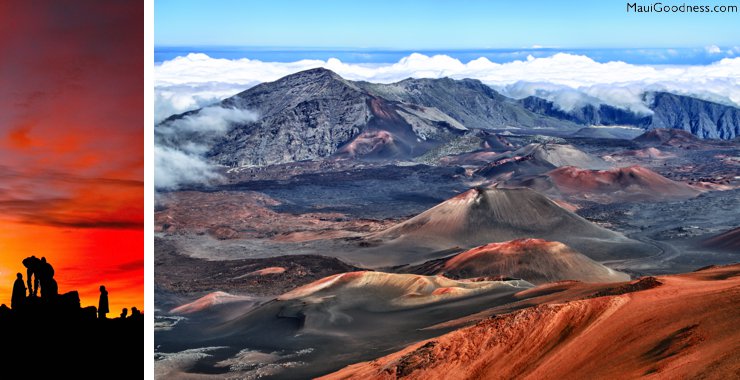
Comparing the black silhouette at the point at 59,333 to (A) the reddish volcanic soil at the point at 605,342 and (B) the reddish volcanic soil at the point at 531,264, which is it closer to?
(A) the reddish volcanic soil at the point at 605,342

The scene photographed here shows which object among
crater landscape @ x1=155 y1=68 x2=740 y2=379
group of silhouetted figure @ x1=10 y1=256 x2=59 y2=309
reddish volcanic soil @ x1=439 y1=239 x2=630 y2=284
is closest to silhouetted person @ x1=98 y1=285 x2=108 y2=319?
group of silhouetted figure @ x1=10 y1=256 x2=59 y2=309

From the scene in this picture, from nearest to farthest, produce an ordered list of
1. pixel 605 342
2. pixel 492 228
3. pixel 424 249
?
pixel 605 342
pixel 424 249
pixel 492 228

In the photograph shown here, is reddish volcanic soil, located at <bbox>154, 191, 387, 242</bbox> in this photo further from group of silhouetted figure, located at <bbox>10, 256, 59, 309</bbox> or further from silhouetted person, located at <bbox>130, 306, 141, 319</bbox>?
silhouetted person, located at <bbox>130, 306, 141, 319</bbox>

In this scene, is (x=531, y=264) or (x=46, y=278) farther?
(x=531, y=264)

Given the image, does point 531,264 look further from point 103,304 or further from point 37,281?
point 37,281

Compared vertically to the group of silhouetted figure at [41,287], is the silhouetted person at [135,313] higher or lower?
lower

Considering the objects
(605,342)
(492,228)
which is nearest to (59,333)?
(605,342)

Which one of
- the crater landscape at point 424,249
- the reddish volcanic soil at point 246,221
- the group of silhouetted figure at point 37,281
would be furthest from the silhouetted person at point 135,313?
the reddish volcanic soil at point 246,221
